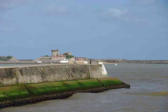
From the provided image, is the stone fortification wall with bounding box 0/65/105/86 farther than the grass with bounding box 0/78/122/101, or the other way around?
the stone fortification wall with bounding box 0/65/105/86

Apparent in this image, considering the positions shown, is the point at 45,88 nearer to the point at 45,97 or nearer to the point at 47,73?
the point at 45,97

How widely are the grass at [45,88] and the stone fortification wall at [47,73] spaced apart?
895mm

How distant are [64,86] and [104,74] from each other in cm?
831

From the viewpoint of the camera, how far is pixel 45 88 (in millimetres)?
27859

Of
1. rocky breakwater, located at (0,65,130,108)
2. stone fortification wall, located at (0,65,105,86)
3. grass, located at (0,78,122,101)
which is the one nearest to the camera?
grass, located at (0,78,122,101)

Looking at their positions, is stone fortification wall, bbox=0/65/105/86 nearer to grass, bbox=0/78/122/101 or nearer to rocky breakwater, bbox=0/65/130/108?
rocky breakwater, bbox=0/65/130/108

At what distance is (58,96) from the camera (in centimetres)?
2836

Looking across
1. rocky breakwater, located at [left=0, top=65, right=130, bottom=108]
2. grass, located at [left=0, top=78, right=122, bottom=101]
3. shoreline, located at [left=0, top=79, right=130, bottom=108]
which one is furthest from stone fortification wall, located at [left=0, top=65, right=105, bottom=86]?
shoreline, located at [left=0, top=79, right=130, bottom=108]

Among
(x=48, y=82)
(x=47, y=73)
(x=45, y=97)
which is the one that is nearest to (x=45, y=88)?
(x=45, y=97)

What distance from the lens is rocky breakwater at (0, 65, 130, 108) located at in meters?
25.2

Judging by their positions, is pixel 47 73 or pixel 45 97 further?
pixel 47 73

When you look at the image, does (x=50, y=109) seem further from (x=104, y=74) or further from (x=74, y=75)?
(x=104, y=74)

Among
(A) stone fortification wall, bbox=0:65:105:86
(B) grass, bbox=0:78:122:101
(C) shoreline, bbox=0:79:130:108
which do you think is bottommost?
(C) shoreline, bbox=0:79:130:108

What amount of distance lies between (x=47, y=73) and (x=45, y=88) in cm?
286
